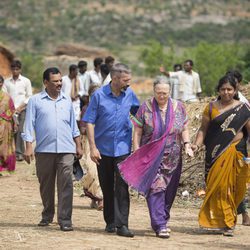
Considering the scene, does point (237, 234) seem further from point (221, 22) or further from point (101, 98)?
point (221, 22)

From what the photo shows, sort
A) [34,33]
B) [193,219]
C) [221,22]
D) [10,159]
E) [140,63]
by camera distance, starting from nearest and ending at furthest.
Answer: [193,219] < [10,159] < [140,63] < [34,33] < [221,22]

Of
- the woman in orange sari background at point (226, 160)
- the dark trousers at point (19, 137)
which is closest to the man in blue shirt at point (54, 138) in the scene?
the woman in orange sari background at point (226, 160)

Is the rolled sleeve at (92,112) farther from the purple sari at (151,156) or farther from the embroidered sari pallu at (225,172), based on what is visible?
the embroidered sari pallu at (225,172)

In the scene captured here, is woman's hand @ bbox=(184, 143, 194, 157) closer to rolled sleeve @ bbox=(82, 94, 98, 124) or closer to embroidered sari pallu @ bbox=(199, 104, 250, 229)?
embroidered sari pallu @ bbox=(199, 104, 250, 229)

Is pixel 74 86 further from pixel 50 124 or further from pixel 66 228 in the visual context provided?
pixel 66 228

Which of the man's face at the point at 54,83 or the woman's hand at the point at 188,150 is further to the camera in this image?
the man's face at the point at 54,83

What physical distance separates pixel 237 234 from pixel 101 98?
201 cm

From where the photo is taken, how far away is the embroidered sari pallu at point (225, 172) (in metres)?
9.24

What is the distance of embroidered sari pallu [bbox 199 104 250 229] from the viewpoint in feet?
30.3

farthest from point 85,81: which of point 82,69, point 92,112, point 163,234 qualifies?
point 163,234

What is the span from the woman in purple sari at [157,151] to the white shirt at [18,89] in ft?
24.8

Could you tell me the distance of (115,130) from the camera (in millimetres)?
9039

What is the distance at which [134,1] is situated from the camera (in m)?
67.4

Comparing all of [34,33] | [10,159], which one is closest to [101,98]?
[10,159]
